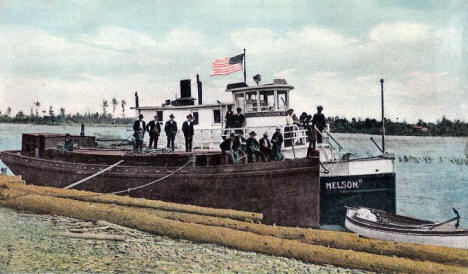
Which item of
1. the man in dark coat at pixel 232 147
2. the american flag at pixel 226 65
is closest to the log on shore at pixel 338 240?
the man in dark coat at pixel 232 147

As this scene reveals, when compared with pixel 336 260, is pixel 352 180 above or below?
above

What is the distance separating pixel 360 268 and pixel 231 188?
3.65 m

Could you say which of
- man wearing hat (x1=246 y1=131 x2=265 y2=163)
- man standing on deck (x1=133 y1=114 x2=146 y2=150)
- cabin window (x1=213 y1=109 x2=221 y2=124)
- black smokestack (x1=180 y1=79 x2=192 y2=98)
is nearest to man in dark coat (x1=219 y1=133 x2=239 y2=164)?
man wearing hat (x1=246 y1=131 x2=265 y2=163)

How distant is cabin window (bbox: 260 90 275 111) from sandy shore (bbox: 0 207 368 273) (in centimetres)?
564

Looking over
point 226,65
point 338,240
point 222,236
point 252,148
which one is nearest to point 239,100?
point 226,65

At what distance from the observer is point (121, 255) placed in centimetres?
809

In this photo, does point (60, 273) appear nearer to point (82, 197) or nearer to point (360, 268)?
point (82, 197)

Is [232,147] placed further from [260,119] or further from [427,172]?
[427,172]

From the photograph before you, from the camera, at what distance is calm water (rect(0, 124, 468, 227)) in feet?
38.2

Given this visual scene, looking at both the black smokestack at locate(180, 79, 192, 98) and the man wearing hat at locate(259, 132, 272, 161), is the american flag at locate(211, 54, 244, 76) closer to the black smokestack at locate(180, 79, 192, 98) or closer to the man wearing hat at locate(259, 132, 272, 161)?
the man wearing hat at locate(259, 132, 272, 161)

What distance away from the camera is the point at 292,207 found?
9844 millimetres

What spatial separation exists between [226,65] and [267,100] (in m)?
2.09

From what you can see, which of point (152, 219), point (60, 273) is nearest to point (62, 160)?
Answer: point (152, 219)

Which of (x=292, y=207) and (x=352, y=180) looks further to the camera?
(x=352, y=180)
